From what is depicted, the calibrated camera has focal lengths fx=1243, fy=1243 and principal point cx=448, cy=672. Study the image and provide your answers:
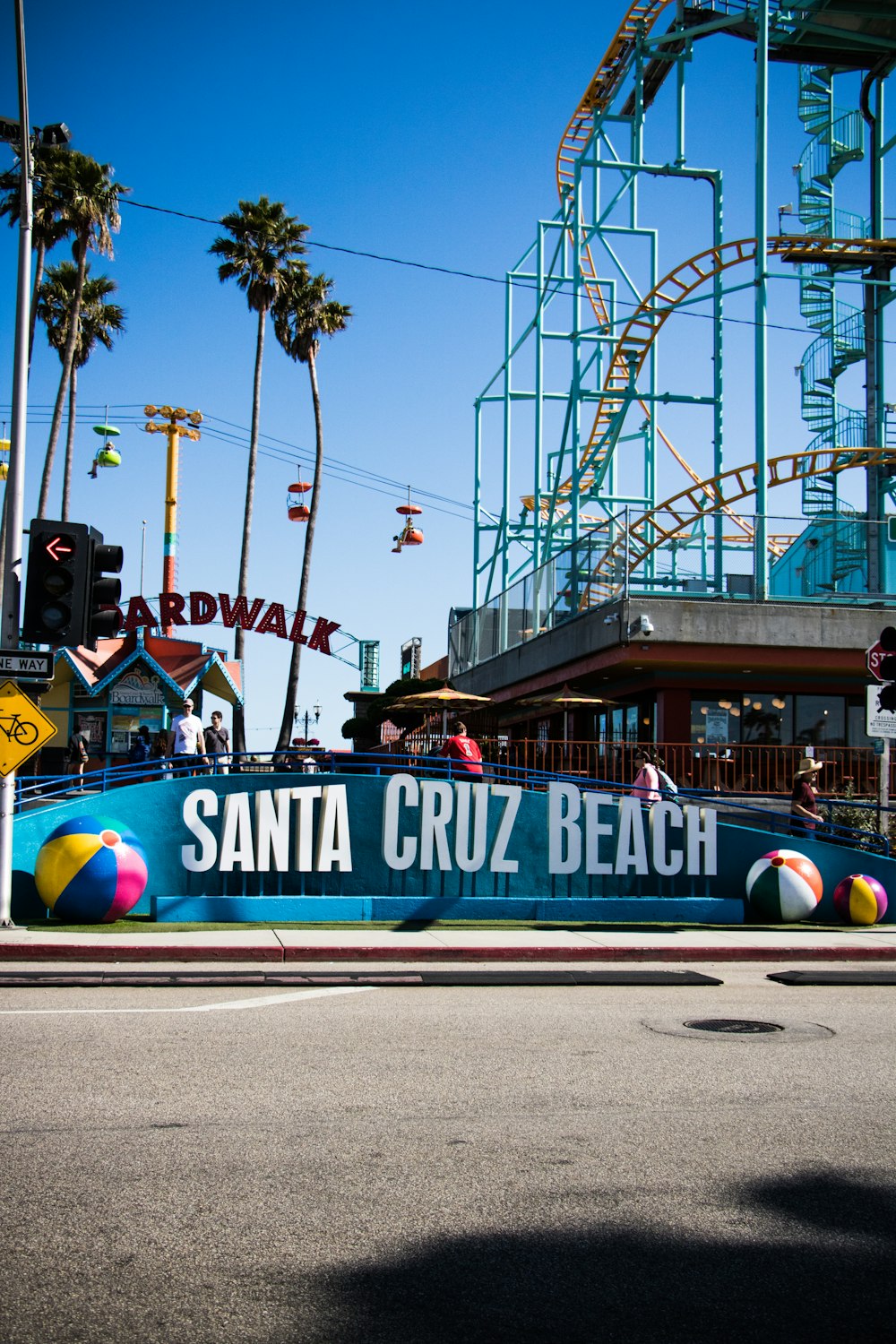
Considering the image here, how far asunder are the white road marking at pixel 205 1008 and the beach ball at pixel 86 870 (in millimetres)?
3540

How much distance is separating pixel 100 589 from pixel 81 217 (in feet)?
97.6

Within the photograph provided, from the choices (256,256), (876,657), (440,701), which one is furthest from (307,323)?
(876,657)

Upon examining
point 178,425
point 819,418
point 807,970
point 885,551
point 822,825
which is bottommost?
point 807,970

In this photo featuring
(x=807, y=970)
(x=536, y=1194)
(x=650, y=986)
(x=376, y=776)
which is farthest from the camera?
(x=376, y=776)

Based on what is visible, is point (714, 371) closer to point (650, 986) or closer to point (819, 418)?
point (819, 418)

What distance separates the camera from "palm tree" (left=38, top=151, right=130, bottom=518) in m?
38.2

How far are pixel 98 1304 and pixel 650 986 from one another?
7715 mm

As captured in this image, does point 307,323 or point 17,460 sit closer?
point 17,460

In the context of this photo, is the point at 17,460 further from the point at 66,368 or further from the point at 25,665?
the point at 66,368

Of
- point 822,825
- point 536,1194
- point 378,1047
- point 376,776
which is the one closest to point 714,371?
point 822,825

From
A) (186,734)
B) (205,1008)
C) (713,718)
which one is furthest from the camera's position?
(713,718)

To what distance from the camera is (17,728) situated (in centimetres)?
1323

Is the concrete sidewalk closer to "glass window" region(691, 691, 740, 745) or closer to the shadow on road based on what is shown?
the shadow on road

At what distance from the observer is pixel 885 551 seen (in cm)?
2427
